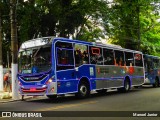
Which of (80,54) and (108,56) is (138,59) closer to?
(108,56)

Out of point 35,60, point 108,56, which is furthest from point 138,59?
point 35,60

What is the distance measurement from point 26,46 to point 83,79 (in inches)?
141

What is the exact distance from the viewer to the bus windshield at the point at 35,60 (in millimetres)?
17297

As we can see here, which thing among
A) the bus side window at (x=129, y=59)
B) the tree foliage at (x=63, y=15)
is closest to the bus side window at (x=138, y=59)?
the bus side window at (x=129, y=59)

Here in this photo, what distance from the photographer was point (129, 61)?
2550 centimetres

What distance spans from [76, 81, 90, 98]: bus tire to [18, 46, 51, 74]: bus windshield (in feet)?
8.55

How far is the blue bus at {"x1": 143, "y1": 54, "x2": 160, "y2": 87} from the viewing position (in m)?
30.2

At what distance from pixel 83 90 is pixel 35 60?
3.30 metres

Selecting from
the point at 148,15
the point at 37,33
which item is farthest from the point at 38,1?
the point at 148,15

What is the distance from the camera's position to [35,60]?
17641 mm

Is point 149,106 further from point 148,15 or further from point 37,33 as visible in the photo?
point 148,15

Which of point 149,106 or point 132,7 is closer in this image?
point 149,106

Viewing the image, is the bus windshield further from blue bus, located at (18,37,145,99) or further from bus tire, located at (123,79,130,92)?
bus tire, located at (123,79,130,92)

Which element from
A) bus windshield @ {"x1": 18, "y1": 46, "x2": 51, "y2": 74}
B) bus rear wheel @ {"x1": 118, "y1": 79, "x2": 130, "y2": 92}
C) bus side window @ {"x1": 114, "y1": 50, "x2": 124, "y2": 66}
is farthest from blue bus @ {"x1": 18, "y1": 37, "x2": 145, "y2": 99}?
bus rear wheel @ {"x1": 118, "y1": 79, "x2": 130, "y2": 92}
